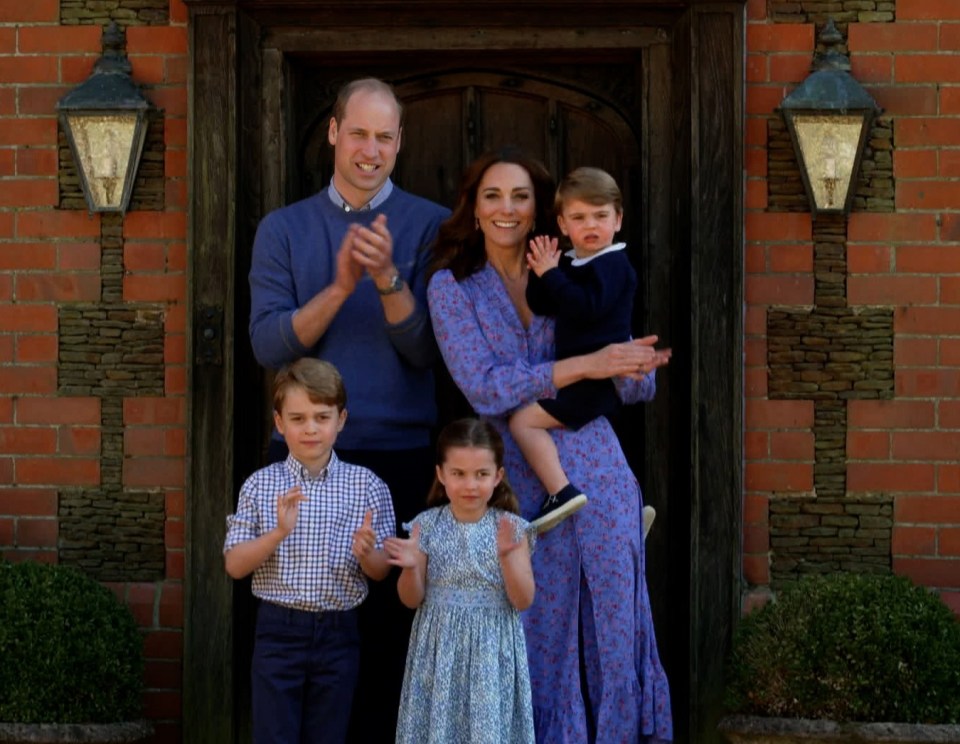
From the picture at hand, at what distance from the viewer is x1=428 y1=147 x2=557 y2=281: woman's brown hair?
4.69 m

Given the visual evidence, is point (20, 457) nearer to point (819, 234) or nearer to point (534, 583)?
point (534, 583)

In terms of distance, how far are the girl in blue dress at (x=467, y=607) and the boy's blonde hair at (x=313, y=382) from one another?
31 cm

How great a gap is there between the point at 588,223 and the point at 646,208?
99 cm

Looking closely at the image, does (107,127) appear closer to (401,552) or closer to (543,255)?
(543,255)

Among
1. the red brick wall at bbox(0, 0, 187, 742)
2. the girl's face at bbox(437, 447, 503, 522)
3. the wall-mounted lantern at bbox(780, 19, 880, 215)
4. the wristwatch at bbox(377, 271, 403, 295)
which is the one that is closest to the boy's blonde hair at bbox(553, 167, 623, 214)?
the wristwatch at bbox(377, 271, 403, 295)

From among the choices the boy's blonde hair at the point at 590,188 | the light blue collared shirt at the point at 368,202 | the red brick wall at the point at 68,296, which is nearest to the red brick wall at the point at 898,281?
the boy's blonde hair at the point at 590,188

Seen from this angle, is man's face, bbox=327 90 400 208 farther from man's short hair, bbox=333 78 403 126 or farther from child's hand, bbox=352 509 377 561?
child's hand, bbox=352 509 377 561

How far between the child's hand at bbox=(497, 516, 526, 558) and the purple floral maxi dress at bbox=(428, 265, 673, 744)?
342 millimetres

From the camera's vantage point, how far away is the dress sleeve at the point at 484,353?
4.53m

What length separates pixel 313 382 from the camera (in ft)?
14.4

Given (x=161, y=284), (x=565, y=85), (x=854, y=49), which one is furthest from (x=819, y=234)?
(x=161, y=284)

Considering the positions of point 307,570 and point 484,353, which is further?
point 484,353

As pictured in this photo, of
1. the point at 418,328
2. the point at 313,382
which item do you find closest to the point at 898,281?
the point at 418,328

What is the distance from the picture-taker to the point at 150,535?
5.45 metres
